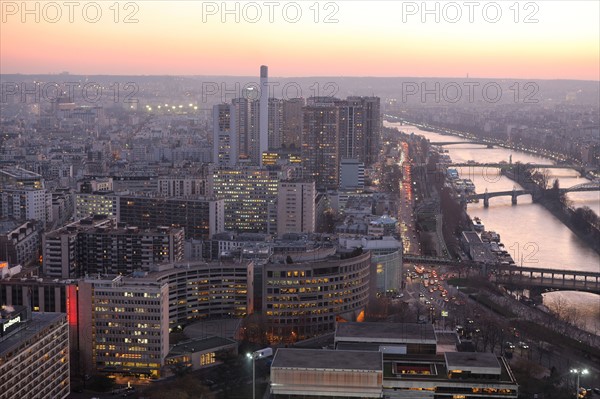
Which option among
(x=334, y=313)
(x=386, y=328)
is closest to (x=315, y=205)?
(x=334, y=313)

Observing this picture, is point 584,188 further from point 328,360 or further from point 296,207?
point 328,360

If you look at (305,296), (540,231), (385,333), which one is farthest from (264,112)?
(385,333)

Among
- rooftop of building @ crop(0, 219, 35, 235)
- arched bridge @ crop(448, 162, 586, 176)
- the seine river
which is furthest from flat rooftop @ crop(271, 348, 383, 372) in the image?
arched bridge @ crop(448, 162, 586, 176)

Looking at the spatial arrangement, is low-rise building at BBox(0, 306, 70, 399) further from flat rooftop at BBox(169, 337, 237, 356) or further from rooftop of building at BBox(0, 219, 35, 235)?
rooftop of building at BBox(0, 219, 35, 235)

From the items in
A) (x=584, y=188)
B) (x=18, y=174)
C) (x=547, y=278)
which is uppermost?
(x=18, y=174)

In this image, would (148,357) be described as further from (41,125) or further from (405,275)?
(41,125)

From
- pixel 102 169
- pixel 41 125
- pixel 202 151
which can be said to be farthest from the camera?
pixel 41 125
